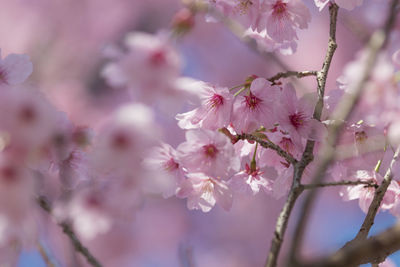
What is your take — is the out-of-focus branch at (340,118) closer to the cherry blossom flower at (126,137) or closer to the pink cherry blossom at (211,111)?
the cherry blossom flower at (126,137)

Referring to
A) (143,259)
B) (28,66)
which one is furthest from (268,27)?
(143,259)

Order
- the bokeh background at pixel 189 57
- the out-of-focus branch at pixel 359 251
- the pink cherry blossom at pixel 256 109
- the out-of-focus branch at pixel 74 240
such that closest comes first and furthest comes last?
1. the out-of-focus branch at pixel 359 251
2. the out-of-focus branch at pixel 74 240
3. the pink cherry blossom at pixel 256 109
4. the bokeh background at pixel 189 57

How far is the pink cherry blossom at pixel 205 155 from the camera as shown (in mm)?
780

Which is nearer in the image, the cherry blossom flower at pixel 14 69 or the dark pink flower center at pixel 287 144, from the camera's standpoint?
the cherry blossom flower at pixel 14 69

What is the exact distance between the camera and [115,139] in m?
0.49

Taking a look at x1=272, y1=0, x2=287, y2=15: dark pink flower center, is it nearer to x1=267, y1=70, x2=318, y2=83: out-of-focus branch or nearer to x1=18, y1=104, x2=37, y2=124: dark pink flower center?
x1=267, y1=70, x2=318, y2=83: out-of-focus branch

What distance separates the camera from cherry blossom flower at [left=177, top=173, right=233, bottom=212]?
841 millimetres

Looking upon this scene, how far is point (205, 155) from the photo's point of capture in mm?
787

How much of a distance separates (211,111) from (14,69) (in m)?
0.39

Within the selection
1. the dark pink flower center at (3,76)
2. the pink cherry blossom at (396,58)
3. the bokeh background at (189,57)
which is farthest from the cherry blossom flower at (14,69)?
the bokeh background at (189,57)

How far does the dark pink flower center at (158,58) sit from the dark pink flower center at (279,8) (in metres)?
0.57

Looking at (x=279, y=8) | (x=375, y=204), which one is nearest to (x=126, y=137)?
(x=375, y=204)

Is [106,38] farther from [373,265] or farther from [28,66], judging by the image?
[373,265]

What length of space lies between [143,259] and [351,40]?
2386 mm
